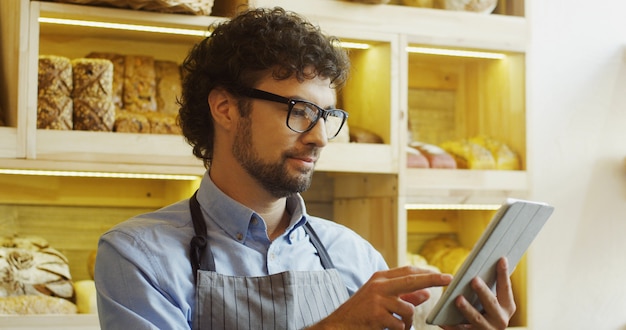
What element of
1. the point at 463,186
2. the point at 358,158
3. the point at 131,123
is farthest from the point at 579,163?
the point at 131,123

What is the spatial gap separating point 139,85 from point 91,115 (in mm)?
263

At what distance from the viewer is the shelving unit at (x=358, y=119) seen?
2570mm

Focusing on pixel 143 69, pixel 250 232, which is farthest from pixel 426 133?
pixel 250 232

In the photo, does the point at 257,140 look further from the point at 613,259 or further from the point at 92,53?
the point at 613,259

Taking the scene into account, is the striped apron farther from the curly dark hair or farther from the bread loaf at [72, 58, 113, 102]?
the bread loaf at [72, 58, 113, 102]

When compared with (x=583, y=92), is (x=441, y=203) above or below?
below

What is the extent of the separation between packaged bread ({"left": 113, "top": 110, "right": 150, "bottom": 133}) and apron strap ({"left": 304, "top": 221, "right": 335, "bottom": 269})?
0.94 meters

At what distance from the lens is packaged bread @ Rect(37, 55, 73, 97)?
2617 millimetres

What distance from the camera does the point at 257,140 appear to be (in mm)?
1744

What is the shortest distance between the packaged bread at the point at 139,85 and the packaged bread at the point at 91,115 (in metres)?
0.18

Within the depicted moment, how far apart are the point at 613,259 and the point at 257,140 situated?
6.91 ft

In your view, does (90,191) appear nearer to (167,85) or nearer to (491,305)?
(167,85)

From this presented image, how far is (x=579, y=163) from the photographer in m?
3.36

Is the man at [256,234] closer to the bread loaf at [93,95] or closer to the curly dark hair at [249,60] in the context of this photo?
the curly dark hair at [249,60]
